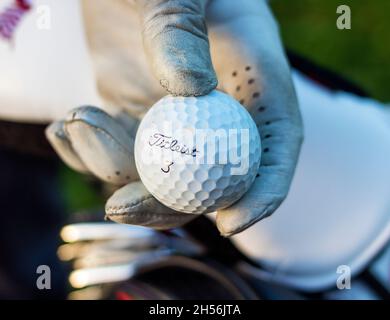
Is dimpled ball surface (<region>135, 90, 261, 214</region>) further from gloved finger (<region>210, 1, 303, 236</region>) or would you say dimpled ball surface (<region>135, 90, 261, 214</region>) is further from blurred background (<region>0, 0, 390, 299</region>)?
blurred background (<region>0, 0, 390, 299</region>)

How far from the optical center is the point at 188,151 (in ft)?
2.10

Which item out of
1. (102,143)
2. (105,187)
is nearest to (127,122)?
(102,143)

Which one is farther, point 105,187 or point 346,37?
point 346,37

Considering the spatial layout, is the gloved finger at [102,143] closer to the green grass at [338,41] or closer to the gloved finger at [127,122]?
the gloved finger at [127,122]

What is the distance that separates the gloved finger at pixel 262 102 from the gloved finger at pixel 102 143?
0.14 m

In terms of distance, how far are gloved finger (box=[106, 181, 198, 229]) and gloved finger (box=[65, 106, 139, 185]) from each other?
3cm

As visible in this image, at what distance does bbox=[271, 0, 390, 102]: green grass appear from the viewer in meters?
1.68

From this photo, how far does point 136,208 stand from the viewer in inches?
27.0

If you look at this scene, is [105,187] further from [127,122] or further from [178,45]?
[178,45]

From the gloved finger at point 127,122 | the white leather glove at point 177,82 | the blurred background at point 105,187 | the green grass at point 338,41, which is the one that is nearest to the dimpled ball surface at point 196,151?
the white leather glove at point 177,82

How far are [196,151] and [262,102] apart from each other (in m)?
0.14

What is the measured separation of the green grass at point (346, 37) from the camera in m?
1.68

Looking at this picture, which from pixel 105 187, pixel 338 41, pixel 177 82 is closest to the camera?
pixel 177 82

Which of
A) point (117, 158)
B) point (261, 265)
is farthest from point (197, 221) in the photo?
point (117, 158)
